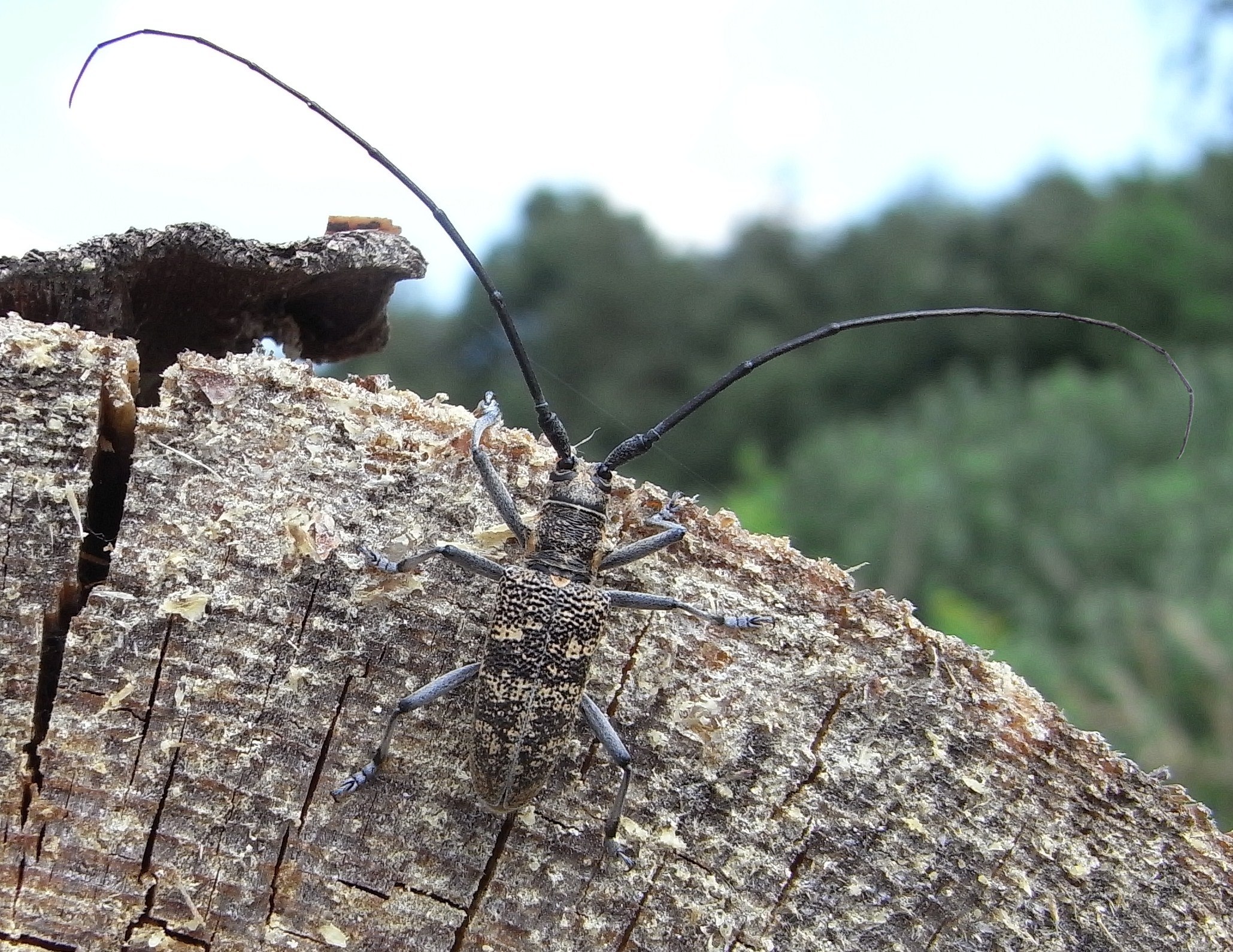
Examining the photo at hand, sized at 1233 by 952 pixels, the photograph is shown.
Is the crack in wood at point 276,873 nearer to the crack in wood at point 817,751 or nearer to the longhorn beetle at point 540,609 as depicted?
the longhorn beetle at point 540,609

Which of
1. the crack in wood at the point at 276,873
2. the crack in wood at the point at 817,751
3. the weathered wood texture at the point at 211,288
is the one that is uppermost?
the weathered wood texture at the point at 211,288

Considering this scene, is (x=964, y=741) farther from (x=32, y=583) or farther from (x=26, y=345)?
(x=26, y=345)

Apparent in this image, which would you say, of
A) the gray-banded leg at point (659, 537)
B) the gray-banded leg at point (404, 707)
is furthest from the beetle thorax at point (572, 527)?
the gray-banded leg at point (404, 707)

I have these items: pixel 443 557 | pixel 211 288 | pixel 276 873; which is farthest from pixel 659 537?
pixel 211 288

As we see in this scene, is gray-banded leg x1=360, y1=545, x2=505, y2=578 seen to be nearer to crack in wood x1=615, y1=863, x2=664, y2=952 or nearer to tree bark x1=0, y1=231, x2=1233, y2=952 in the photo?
tree bark x1=0, y1=231, x2=1233, y2=952

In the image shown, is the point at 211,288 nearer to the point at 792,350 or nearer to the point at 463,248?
the point at 463,248

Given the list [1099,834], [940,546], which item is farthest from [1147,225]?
[1099,834]
